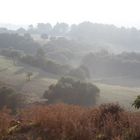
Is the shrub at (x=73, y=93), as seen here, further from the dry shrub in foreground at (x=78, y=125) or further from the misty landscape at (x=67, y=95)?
the dry shrub in foreground at (x=78, y=125)

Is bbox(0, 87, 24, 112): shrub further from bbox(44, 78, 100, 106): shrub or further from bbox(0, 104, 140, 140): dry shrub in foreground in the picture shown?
bbox(0, 104, 140, 140): dry shrub in foreground

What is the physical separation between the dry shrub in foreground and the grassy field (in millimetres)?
42651

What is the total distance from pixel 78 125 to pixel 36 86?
57.6 m

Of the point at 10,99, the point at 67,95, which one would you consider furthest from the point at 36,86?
the point at 10,99

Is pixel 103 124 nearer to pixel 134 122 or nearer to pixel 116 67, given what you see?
pixel 134 122

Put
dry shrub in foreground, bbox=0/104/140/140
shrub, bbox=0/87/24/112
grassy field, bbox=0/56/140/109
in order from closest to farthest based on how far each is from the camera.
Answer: dry shrub in foreground, bbox=0/104/140/140
shrub, bbox=0/87/24/112
grassy field, bbox=0/56/140/109

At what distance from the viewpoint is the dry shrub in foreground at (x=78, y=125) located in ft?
25.5

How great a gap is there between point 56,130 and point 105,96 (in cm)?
5505

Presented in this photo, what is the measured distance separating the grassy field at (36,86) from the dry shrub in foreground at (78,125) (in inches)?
1679

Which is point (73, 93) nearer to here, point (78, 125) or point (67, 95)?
point (67, 95)

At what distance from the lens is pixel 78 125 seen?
7.91m

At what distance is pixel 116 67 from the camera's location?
11188 centimetres

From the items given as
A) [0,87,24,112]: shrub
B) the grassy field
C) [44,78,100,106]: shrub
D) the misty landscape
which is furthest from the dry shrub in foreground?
[44,78,100,106]: shrub

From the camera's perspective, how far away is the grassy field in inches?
2350
